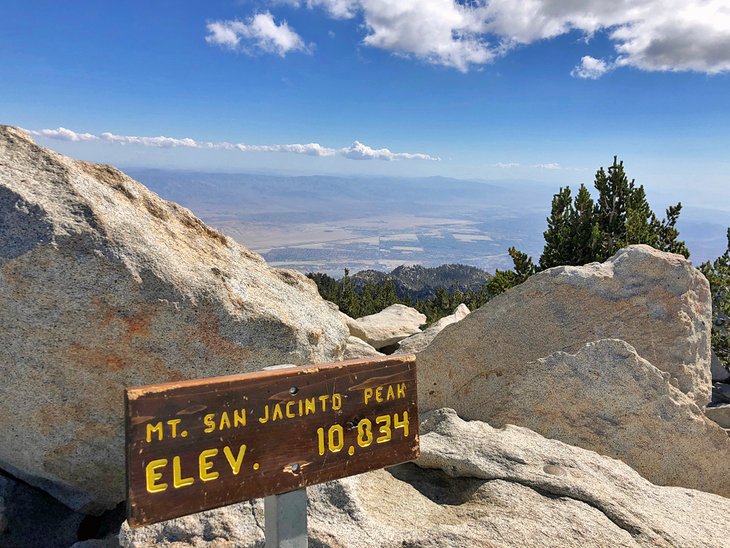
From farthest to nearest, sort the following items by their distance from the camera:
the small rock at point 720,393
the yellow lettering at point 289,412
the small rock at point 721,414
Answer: the small rock at point 720,393 → the small rock at point 721,414 → the yellow lettering at point 289,412

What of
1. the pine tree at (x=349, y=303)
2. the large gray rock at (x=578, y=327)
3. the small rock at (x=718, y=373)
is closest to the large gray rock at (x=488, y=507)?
the large gray rock at (x=578, y=327)

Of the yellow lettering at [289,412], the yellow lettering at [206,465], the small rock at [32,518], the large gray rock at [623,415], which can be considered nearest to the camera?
the yellow lettering at [206,465]

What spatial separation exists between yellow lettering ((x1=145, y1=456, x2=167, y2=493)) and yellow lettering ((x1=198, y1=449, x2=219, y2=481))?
0.80 ft

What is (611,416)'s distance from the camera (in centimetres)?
839

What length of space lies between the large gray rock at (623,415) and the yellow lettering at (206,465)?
5972 millimetres

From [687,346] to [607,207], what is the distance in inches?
491

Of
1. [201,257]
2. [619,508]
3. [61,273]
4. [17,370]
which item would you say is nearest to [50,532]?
[17,370]

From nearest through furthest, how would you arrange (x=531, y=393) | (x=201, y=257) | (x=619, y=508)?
(x=619, y=508), (x=201, y=257), (x=531, y=393)

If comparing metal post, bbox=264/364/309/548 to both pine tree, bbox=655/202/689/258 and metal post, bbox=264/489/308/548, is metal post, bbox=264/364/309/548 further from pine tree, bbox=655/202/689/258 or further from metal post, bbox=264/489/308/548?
pine tree, bbox=655/202/689/258

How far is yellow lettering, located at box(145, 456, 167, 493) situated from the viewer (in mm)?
3676

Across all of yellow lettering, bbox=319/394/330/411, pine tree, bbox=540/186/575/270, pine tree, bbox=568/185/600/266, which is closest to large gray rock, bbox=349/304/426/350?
pine tree, bbox=540/186/575/270

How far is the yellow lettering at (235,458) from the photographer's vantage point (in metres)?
3.94

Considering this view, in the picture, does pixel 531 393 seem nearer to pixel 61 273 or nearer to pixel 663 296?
pixel 663 296

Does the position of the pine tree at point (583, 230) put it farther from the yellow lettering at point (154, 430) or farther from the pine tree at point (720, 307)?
the yellow lettering at point (154, 430)
